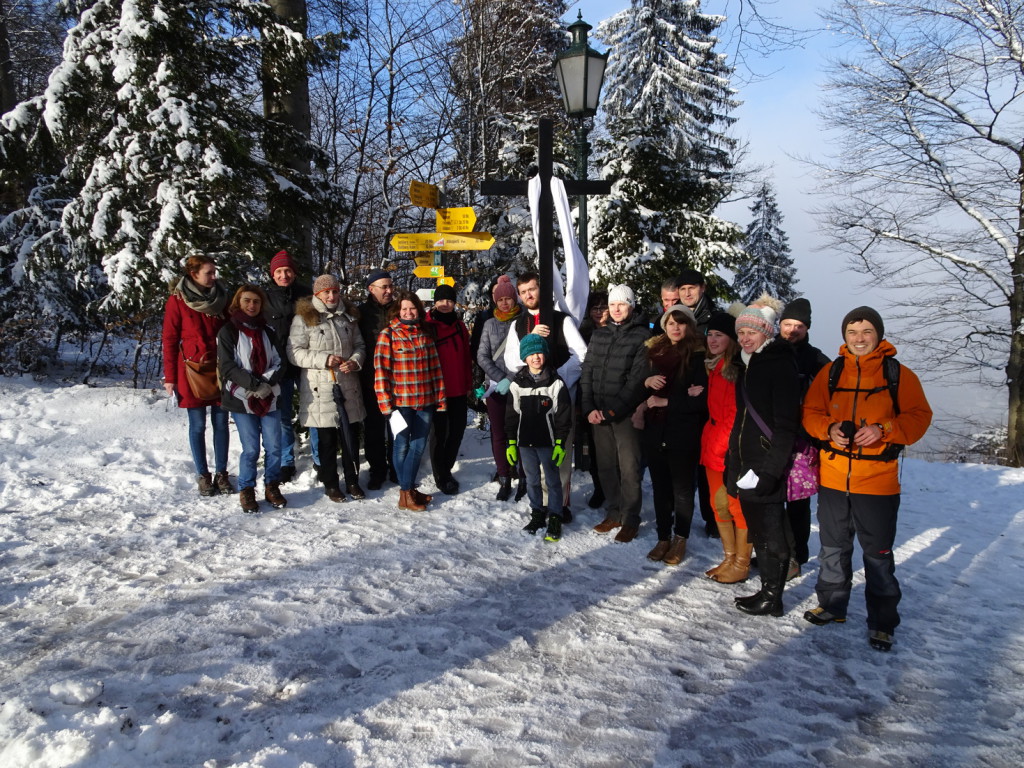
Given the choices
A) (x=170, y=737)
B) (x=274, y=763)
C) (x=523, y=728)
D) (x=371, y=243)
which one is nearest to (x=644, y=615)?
(x=523, y=728)

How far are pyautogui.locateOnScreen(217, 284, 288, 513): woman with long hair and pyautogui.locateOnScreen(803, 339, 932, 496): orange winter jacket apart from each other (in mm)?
4341

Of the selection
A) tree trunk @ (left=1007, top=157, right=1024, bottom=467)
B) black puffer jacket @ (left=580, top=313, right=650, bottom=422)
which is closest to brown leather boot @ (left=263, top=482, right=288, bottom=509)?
black puffer jacket @ (left=580, top=313, right=650, bottom=422)

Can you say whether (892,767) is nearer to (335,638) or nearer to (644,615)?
(644,615)

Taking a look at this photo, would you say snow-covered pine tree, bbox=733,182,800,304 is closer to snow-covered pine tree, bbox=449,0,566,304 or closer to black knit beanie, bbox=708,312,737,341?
snow-covered pine tree, bbox=449,0,566,304

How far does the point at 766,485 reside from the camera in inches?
145

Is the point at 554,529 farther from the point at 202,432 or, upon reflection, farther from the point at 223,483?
the point at 202,432


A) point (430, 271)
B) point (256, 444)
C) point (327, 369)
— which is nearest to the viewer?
point (256, 444)

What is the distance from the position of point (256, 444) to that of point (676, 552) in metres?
3.67

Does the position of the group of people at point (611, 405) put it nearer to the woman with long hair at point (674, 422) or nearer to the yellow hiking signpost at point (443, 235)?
the woman with long hair at point (674, 422)

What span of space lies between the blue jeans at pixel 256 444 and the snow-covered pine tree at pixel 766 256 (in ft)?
107

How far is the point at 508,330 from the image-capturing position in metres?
5.88

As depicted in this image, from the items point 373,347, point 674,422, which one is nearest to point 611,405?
point 674,422

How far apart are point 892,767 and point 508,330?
428 cm

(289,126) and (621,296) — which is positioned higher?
(289,126)
